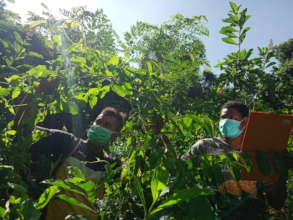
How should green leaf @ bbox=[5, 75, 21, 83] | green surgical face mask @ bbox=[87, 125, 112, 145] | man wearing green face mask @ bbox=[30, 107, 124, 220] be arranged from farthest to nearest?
green surgical face mask @ bbox=[87, 125, 112, 145], man wearing green face mask @ bbox=[30, 107, 124, 220], green leaf @ bbox=[5, 75, 21, 83]

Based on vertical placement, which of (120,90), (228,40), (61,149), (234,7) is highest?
(234,7)

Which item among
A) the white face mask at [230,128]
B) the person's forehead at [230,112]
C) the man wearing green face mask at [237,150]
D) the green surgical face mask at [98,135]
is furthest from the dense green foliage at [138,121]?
the green surgical face mask at [98,135]

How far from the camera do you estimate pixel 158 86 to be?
4.42 ft

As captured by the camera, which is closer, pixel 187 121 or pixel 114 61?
pixel 187 121

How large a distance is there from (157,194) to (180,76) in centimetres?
91

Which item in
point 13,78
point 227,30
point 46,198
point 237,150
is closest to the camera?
point 46,198

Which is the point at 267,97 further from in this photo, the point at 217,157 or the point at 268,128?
the point at 217,157

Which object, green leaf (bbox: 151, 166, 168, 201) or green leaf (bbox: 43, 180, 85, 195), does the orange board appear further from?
green leaf (bbox: 43, 180, 85, 195)

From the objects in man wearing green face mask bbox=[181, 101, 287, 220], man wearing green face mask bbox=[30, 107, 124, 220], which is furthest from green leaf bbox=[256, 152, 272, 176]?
man wearing green face mask bbox=[30, 107, 124, 220]

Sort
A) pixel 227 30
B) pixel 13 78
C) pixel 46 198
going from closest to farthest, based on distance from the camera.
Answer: pixel 46 198 → pixel 13 78 → pixel 227 30

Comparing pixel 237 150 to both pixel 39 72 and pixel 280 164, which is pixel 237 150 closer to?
pixel 280 164

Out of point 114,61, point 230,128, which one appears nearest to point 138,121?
point 114,61

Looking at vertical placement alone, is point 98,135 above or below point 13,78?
below

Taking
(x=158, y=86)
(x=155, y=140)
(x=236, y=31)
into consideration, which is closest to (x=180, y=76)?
(x=158, y=86)
